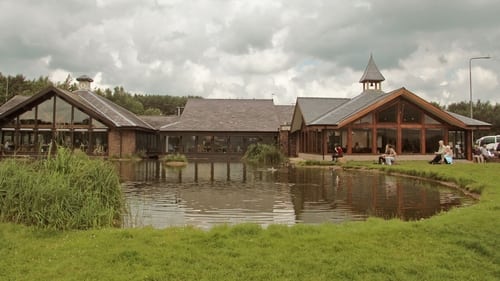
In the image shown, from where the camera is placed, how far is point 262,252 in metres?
5.69

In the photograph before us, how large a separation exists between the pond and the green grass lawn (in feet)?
6.43

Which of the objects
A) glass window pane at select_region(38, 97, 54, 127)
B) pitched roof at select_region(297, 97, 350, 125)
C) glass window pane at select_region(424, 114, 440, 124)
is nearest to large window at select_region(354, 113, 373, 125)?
glass window pane at select_region(424, 114, 440, 124)

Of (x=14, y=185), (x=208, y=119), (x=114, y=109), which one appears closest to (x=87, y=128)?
(x=114, y=109)

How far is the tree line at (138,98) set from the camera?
56062 mm

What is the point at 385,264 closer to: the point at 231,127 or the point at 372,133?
the point at 372,133

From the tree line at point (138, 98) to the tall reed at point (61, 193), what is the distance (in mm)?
42230

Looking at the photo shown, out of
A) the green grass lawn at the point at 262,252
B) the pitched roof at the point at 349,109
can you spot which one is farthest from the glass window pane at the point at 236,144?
the green grass lawn at the point at 262,252

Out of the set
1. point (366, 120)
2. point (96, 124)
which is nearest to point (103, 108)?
point (96, 124)

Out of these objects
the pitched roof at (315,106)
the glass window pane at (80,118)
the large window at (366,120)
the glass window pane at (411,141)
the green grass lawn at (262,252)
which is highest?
the pitched roof at (315,106)

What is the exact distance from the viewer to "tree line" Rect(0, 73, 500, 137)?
56.1 metres

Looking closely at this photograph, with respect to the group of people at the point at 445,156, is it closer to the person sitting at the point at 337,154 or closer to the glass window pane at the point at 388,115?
the person sitting at the point at 337,154

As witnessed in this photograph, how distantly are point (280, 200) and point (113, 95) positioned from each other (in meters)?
68.7

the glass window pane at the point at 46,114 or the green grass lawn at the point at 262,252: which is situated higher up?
the glass window pane at the point at 46,114

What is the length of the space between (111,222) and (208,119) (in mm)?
34963
